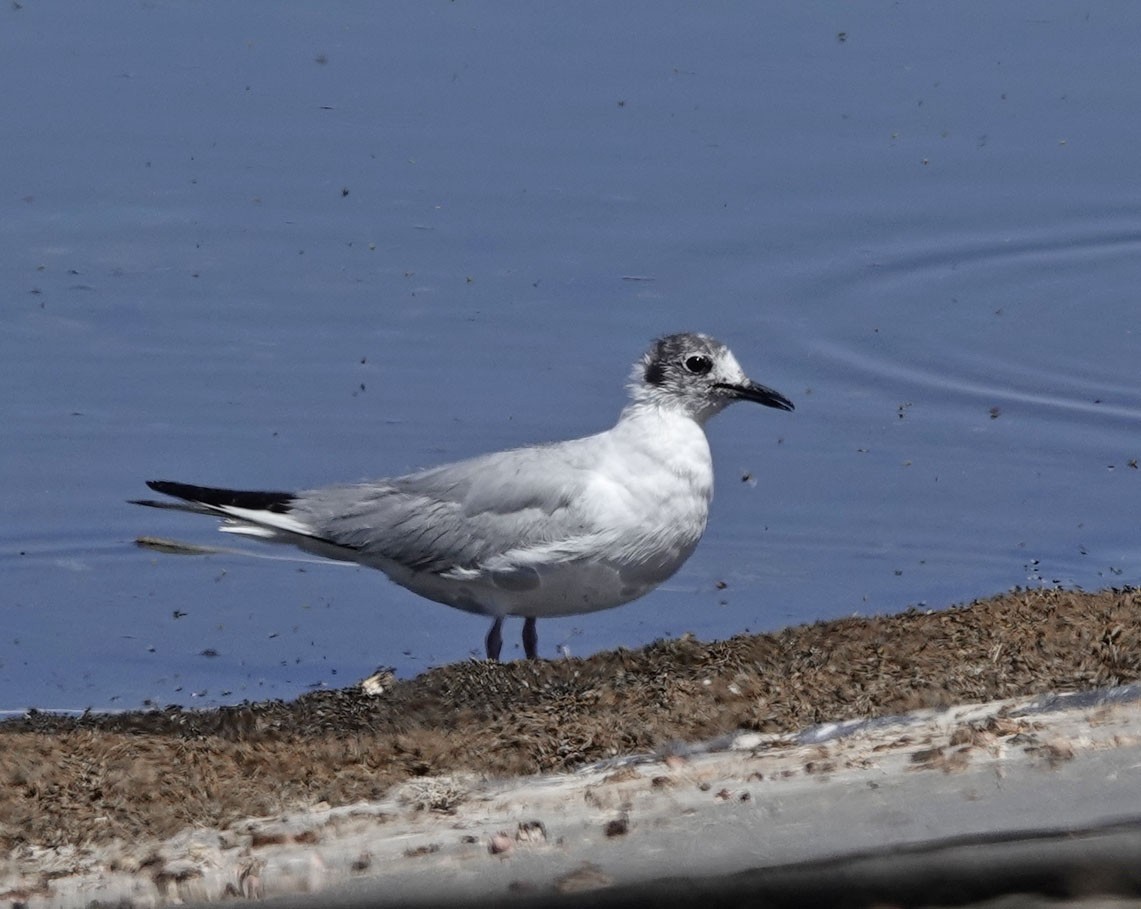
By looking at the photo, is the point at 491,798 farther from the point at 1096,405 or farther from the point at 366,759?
the point at 1096,405

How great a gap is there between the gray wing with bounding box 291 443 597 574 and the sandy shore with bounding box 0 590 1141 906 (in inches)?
30.5

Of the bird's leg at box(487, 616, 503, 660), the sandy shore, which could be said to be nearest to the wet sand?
the sandy shore

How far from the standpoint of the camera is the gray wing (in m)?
5.47

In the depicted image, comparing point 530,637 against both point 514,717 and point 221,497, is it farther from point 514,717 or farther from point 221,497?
point 514,717

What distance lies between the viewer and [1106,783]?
355 cm

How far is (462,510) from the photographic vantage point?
5.67m

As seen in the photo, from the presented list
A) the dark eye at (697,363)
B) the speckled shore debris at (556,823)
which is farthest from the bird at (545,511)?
the speckled shore debris at (556,823)

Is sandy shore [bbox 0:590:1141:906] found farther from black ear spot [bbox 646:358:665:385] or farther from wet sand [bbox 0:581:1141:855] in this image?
black ear spot [bbox 646:358:665:385]

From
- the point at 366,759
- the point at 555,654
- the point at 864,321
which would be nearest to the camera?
the point at 366,759

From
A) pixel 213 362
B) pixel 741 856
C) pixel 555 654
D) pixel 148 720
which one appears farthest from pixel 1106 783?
pixel 213 362

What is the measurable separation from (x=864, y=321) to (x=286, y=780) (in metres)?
4.96

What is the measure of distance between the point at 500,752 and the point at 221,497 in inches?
82.5

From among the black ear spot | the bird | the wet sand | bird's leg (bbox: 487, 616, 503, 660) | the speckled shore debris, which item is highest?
the black ear spot

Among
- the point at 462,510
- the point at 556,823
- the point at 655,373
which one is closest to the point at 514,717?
the point at 556,823
